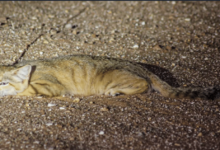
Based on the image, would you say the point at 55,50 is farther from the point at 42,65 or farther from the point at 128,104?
the point at 128,104

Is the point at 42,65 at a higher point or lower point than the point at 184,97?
higher

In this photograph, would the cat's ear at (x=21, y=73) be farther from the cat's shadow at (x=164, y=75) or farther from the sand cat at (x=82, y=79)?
the cat's shadow at (x=164, y=75)

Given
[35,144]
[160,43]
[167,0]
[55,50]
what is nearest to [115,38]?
[160,43]

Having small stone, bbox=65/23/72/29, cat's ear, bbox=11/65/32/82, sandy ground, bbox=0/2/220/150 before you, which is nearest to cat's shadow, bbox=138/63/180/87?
sandy ground, bbox=0/2/220/150

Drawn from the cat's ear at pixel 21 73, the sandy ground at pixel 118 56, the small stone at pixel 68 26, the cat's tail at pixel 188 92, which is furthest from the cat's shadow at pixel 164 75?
the small stone at pixel 68 26

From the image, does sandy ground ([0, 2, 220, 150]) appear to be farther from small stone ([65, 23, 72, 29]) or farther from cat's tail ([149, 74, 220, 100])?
cat's tail ([149, 74, 220, 100])
